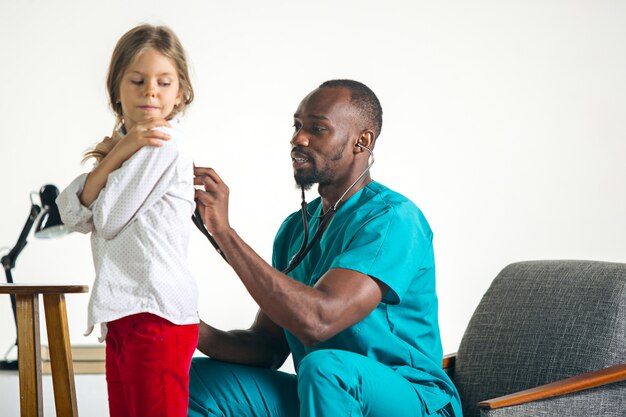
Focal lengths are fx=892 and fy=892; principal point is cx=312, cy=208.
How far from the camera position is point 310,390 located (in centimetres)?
152

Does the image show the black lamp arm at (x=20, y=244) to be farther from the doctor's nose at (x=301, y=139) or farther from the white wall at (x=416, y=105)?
the doctor's nose at (x=301, y=139)

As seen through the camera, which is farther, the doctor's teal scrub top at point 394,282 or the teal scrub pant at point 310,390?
the doctor's teal scrub top at point 394,282

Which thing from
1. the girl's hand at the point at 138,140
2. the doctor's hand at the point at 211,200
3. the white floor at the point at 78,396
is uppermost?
the girl's hand at the point at 138,140

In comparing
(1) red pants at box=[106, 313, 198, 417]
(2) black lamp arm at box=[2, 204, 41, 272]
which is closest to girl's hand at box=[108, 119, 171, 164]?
(1) red pants at box=[106, 313, 198, 417]

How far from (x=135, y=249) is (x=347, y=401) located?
45cm

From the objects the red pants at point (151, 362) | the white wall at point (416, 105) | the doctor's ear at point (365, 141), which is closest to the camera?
the red pants at point (151, 362)

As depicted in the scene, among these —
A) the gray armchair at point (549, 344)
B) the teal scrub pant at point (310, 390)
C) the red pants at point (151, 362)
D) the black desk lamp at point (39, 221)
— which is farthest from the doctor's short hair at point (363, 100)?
the black desk lamp at point (39, 221)

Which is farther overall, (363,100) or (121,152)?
(363,100)

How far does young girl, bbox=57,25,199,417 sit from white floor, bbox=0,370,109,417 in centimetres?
186

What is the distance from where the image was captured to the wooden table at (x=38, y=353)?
1.88 m

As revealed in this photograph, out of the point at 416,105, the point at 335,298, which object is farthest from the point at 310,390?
the point at 416,105

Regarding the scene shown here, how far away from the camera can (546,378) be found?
1900 millimetres

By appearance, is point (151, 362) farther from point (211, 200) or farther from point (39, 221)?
point (39, 221)

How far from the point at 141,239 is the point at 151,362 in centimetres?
20
